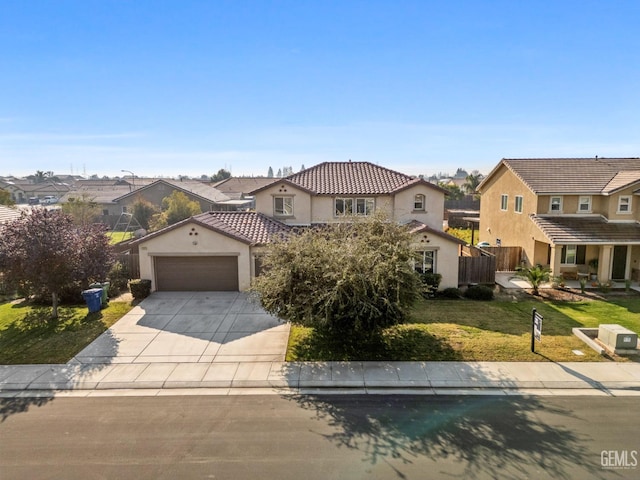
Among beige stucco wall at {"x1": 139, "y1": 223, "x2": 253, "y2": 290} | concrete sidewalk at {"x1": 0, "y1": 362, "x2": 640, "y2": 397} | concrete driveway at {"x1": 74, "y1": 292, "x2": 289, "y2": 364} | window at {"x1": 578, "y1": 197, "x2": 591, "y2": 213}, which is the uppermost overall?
window at {"x1": 578, "y1": 197, "x2": 591, "y2": 213}

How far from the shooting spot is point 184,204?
42500 mm

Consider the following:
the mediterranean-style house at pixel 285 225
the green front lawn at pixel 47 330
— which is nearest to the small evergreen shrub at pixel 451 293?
the mediterranean-style house at pixel 285 225

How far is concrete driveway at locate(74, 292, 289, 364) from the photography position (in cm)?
1349

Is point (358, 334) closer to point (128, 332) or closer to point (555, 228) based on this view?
point (128, 332)

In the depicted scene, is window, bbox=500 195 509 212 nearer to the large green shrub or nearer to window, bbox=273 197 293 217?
window, bbox=273 197 293 217

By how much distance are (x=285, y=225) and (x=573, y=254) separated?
16.7m

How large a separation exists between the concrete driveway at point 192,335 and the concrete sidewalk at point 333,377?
0.65 m

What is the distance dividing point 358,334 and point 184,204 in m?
32.7

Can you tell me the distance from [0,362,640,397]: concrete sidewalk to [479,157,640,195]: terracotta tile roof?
14805 millimetres

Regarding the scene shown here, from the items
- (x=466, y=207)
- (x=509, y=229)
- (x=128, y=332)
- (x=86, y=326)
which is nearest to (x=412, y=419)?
(x=128, y=332)

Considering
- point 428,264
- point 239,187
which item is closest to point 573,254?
point 428,264

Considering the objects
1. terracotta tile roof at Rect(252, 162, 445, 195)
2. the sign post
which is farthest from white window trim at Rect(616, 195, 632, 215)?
the sign post

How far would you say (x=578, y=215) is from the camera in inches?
982

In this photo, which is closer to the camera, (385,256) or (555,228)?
(385,256)
